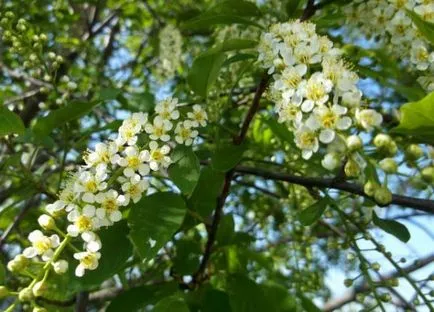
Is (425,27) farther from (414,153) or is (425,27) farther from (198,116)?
(198,116)

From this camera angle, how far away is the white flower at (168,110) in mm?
1998

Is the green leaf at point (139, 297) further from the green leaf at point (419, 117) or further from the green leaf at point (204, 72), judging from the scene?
the green leaf at point (419, 117)

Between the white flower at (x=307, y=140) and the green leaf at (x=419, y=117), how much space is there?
0.65 ft

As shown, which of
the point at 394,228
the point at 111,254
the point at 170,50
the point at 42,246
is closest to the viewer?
the point at 42,246

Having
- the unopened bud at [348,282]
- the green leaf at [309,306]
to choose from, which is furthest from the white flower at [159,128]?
the green leaf at [309,306]

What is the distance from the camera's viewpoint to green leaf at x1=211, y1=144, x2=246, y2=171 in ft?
6.18

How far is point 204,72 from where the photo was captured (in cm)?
210

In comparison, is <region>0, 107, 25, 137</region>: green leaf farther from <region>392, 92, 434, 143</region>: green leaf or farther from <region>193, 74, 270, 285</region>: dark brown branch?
<region>392, 92, 434, 143</region>: green leaf

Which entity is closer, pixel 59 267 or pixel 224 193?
pixel 59 267

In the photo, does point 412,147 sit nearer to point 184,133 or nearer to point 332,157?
point 332,157

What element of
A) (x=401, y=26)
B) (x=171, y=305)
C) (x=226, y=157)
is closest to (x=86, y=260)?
(x=171, y=305)

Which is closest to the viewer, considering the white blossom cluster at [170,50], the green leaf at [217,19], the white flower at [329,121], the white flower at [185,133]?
the white flower at [329,121]

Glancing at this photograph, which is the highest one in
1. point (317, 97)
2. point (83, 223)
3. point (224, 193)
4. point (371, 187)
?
point (317, 97)

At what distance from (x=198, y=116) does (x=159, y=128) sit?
177 mm
